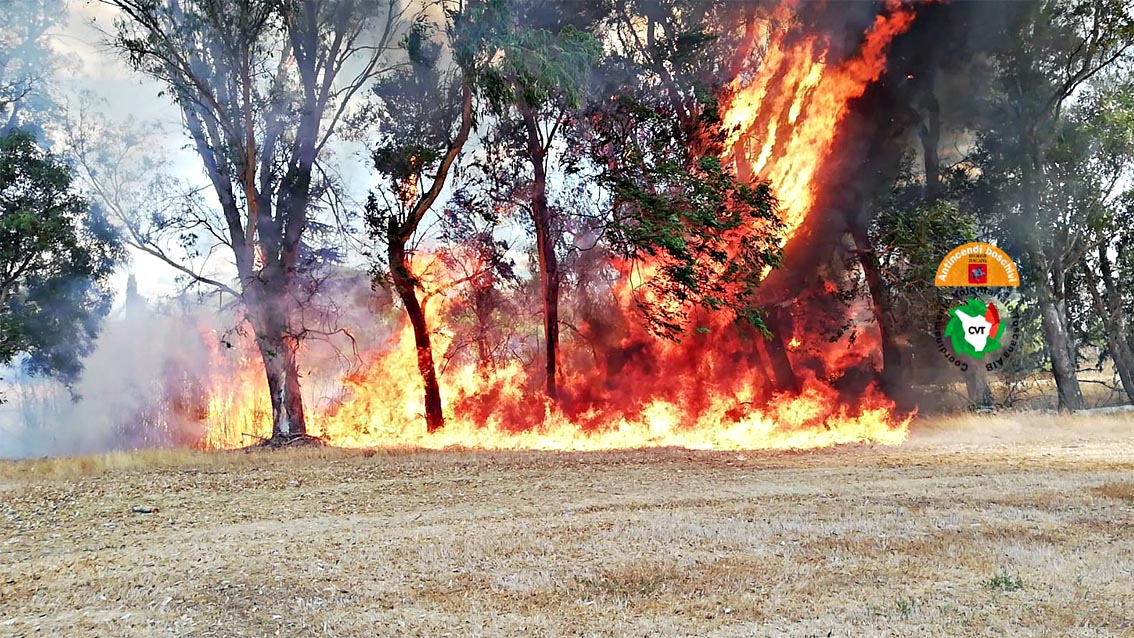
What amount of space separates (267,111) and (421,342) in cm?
530

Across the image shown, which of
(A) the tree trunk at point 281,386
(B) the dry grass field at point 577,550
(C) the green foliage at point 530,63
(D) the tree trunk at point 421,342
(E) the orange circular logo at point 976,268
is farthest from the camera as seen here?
(E) the orange circular logo at point 976,268

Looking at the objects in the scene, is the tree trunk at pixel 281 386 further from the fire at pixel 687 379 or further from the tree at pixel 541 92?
the tree at pixel 541 92

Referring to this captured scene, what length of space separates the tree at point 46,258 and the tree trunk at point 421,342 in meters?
6.94

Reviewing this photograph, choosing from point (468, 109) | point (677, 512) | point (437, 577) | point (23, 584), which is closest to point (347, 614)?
point (437, 577)

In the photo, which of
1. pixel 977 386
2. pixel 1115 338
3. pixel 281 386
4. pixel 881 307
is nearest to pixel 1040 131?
pixel 881 307

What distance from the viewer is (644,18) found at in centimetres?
1797

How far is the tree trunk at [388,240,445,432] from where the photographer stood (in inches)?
614

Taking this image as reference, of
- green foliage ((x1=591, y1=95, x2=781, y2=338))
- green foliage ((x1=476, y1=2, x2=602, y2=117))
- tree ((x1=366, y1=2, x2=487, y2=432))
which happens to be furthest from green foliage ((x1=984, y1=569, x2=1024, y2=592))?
tree ((x1=366, y1=2, x2=487, y2=432))

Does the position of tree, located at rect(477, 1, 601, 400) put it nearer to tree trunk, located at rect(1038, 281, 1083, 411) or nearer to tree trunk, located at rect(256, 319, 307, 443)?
tree trunk, located at rect(256, 319, 307, 443)

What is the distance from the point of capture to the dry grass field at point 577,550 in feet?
16.2

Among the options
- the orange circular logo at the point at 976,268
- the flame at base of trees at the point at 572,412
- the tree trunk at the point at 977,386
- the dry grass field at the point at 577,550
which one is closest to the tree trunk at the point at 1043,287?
the orange circular logo at the point at 976,268

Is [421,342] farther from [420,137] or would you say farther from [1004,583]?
[1004,583]

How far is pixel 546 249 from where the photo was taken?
17328 millimetres

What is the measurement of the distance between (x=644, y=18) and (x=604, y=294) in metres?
6.14
